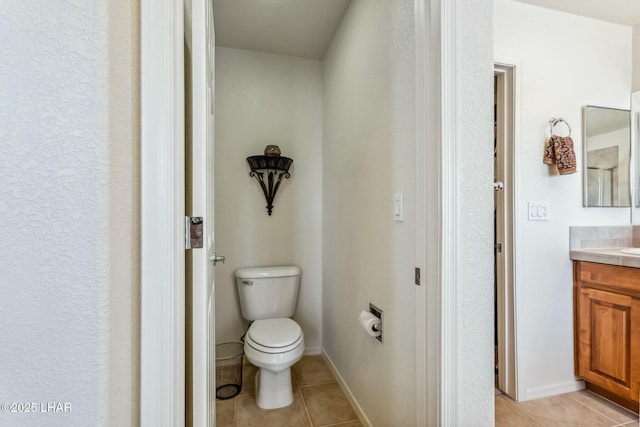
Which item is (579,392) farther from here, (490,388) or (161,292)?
(161,292)

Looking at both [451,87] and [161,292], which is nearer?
[161,292]

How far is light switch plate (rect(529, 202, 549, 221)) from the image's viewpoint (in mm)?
1877

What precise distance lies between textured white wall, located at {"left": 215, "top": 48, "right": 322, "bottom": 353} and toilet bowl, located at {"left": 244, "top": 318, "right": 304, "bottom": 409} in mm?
608

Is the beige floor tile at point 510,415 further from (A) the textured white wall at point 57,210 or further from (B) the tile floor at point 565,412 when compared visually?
(A) the textured white wall at point 57,210

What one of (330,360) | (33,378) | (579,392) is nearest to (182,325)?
(33,378)

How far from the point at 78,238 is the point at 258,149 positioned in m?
1.97

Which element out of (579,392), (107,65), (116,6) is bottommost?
(579,392)

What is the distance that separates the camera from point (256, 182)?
7.95 ft

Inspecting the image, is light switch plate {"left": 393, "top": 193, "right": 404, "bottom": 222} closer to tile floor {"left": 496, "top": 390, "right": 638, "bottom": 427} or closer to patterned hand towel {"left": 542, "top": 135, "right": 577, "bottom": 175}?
patterned hand towel {"left": 542, "top": 135, "right": 577, "bottom": 175}

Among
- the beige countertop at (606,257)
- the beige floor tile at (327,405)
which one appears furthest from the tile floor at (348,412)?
the beige countertop at (606,257)

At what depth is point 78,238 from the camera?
55cm

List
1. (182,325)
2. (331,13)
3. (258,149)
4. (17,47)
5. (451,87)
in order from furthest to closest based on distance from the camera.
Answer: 1. (258,149)
2. (331,13)
3. (451,87)
4. (182,325)
5. (17,47)

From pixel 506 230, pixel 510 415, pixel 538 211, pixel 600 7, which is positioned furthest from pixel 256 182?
pixel 600 7

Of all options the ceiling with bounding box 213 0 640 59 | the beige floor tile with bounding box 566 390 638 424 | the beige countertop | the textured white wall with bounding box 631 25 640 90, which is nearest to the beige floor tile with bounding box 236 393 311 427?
the beige floor tile with bounding box 566 390 638 424
